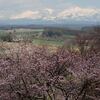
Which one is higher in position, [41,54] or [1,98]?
[41,54]

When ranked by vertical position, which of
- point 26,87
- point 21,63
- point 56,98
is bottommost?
point 56,98

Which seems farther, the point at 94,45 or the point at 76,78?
the point at 94,45

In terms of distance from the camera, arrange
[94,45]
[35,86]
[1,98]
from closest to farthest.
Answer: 1. [35,86]
2. [1,98]
3. [94,45]

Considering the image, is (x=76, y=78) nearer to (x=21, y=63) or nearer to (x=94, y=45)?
(x=21, y=63)

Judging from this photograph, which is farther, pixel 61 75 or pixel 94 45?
pixel 94 45

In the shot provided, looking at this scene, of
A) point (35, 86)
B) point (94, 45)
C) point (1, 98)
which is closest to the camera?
point (35, 86)

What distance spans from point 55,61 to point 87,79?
1506 mm

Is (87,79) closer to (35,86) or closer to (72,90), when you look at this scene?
(72,90)

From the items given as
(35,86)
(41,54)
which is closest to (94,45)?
(41,54)

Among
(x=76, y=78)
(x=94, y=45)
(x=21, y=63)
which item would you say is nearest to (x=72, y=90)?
(x=76, y=78)

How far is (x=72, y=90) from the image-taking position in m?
12.7

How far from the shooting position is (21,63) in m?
12.9

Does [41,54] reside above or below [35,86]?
above

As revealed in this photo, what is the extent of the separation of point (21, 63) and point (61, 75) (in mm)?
1698
